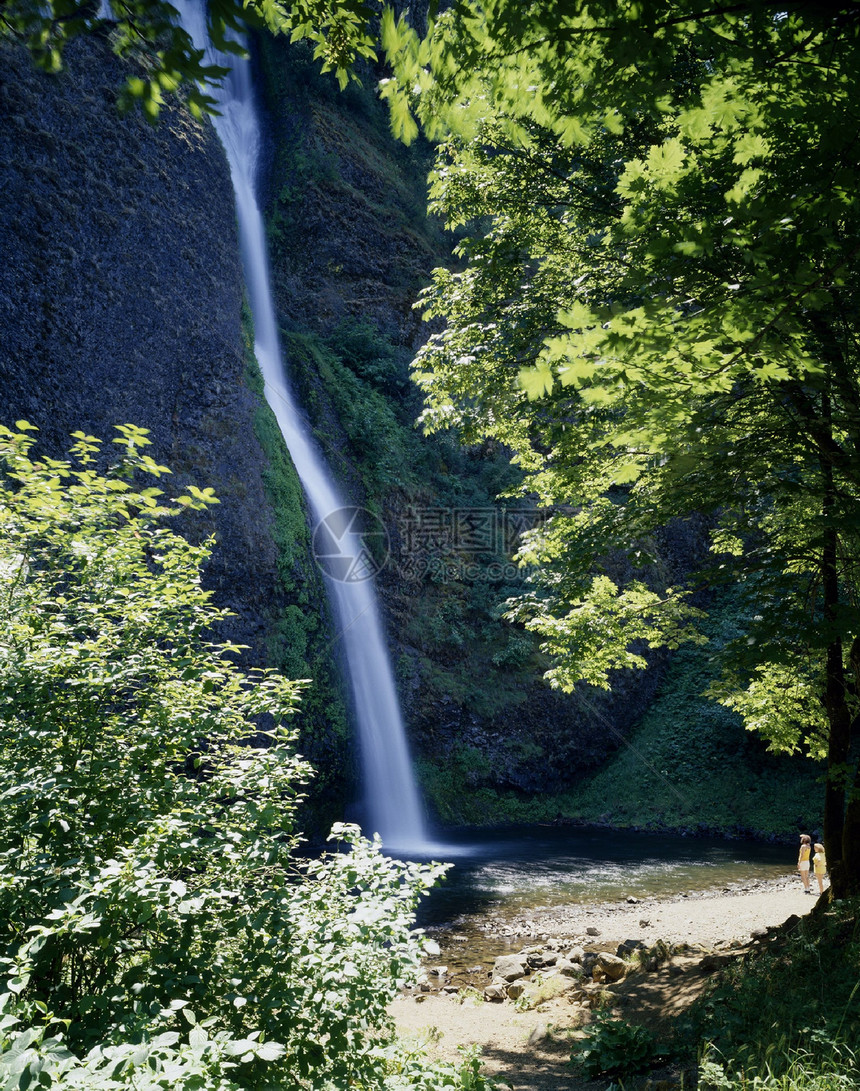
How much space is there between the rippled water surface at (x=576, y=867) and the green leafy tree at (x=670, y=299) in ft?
19.2

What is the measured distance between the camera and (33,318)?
10.8m

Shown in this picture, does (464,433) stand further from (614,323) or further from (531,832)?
(531,832)

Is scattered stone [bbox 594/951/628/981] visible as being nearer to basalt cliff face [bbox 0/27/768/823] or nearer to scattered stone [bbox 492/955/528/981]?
scattered stone [bbox 492/955/528/981]

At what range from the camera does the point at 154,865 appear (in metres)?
2.94

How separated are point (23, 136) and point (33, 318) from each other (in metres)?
3.27

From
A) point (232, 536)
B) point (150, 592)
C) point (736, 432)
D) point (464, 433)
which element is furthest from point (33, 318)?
point (736, 432)

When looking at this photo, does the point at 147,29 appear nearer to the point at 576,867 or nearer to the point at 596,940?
the point at 596,940

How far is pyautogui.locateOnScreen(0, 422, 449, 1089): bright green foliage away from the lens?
2717 mm

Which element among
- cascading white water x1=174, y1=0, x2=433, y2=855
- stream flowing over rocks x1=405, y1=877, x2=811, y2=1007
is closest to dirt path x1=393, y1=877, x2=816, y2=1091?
stream flowing over rocks x1=405, y1=877, x2=811, y2=1007

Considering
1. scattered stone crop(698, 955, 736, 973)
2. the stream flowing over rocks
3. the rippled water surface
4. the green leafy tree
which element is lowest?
the rippled water surface

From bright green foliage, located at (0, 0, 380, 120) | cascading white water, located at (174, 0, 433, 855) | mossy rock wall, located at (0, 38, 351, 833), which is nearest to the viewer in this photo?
bright green foliage, located at (0, 0, 380, 120)

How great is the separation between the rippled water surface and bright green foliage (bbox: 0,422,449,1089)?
7931 millimetres

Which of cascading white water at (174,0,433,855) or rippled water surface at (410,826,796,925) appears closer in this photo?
rippled water surface at (410,826,796,925)

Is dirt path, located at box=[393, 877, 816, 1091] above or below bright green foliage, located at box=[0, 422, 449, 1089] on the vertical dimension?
below
